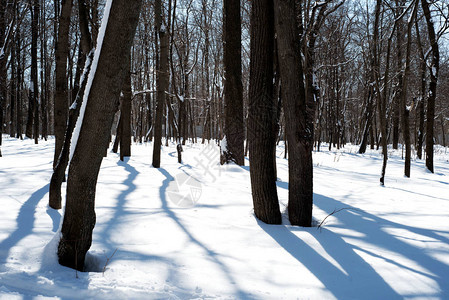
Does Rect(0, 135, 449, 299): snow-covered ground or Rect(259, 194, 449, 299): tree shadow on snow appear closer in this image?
Rect(0, 135, 449, 299): snow-covered ground

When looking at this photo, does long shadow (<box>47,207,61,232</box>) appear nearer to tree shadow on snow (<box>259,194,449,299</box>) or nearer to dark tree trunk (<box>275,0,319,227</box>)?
tree shadow on snow (<box>259,194,449,299</box>)

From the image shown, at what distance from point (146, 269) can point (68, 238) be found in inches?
24.5

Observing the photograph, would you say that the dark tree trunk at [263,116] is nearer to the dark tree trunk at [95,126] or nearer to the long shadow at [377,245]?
the long shadow at [377,245]

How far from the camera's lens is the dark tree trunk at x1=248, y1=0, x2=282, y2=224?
3.32 metres

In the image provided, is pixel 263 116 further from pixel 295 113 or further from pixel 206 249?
pixel 206 249

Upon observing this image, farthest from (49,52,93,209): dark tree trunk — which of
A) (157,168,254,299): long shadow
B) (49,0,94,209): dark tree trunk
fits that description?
(157,168,254,299): long shadow

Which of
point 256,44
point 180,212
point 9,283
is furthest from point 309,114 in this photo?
point 9,283

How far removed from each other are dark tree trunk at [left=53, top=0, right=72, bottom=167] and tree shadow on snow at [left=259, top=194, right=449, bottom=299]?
3.00 meters

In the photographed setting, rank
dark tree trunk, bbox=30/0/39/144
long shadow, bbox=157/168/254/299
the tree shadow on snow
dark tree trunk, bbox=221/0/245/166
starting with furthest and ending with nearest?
dark tree trunk, bbox=30/0/39/144, dark tree trunk, bbox=221/0/245/166, the tree shadow on snow, long shadow, bbox=157/168/254/299

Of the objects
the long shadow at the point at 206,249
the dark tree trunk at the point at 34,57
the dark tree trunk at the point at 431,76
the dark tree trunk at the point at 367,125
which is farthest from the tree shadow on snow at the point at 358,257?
the dark tree trunk at the point at 34,57

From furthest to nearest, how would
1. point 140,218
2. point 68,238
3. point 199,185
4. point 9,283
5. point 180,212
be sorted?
point 199,185, point 180,212, point 140,218, point 68,238, point 9,283

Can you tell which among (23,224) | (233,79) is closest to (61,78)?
(23,224)

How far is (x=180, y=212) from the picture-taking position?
3.50 metres

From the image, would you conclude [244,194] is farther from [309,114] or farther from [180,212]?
[309,114]
